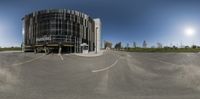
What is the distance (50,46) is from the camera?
14.3 metres

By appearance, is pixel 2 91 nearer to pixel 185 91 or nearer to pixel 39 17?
pixel 185 91

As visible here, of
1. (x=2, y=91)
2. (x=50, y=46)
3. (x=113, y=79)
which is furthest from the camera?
(x=50, y=46)

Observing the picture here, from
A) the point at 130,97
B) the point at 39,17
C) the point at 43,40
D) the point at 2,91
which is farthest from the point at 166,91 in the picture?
the point at 39,17

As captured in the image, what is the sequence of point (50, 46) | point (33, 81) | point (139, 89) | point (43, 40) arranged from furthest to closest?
1. point (43, 40)
2. point (50, 46)
3. point (33, 81)
4. point (139, 89)

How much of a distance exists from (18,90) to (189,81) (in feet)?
28.8

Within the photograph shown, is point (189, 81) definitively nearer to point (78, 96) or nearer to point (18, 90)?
point (78, 96)

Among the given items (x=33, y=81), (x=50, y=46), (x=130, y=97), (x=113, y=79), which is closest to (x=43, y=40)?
(x=50, y=46)

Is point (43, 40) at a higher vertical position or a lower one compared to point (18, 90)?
higher

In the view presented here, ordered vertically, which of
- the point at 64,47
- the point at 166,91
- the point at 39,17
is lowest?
the point at 166,91

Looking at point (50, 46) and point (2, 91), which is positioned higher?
point (50, 46)

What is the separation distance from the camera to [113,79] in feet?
34.3

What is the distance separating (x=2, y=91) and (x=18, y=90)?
62cm

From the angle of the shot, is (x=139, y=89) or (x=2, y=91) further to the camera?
(x=139, y=89)

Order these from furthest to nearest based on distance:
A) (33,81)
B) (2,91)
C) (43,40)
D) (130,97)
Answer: (43,40), (33,81), (2,91), (130,97)
